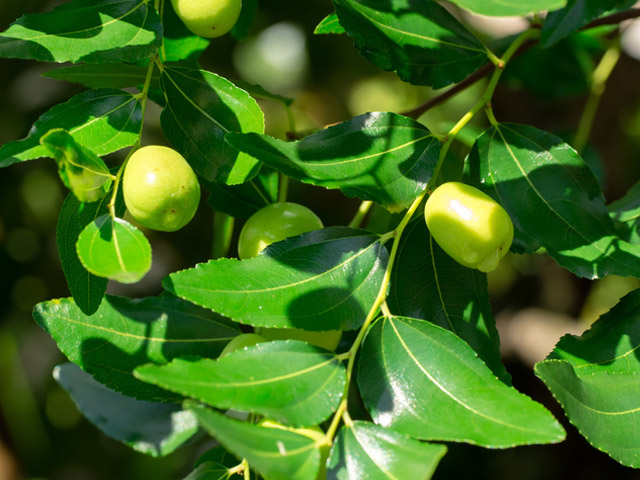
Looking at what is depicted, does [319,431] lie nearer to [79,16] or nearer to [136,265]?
[136,265]

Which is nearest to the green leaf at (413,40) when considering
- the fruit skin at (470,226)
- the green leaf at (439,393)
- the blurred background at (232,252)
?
the fruit skin at (470,226)

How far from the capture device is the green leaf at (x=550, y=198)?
69cm

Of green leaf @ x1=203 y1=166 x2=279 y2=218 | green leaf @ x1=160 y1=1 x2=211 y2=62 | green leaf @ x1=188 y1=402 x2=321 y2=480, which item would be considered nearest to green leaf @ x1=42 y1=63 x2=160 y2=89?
green leaf @ x1=160 y1=1 x2=211 y2=62

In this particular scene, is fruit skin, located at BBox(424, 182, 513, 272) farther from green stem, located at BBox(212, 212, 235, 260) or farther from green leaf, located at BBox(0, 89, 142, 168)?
green stem, located at BBox(212, 212, 235, 260)

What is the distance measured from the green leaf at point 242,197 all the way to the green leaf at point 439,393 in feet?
0.95

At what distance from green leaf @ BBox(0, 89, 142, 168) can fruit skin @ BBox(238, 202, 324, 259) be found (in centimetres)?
16

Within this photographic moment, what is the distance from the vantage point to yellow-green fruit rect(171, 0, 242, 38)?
2.28 ft

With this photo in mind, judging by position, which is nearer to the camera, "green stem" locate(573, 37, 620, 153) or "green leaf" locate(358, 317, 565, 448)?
"green leaf" locate(358, 317, 565, 448)

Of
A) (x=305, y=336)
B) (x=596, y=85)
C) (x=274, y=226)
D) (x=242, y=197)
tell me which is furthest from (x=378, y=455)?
(x=596, y=85)

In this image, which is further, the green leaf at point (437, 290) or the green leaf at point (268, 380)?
the green leaf at point (437, 290)

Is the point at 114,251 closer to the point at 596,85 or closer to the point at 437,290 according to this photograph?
the point at 437,290

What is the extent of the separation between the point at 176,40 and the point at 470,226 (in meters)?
0.47

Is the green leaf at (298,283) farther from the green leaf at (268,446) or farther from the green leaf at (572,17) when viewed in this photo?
the green leaf at (572,17)

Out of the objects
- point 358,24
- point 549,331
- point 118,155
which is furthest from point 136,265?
point 118,155
